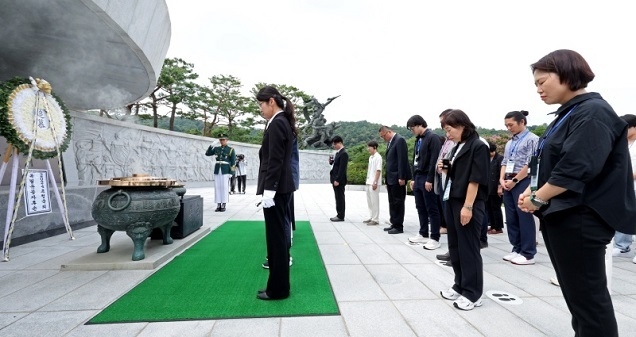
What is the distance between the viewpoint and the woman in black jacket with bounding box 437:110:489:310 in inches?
97.9

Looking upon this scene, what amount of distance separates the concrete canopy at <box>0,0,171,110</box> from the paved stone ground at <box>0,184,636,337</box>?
3.33 meters

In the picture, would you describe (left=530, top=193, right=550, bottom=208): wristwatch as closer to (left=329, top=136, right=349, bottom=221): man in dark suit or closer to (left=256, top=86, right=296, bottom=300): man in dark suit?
(left=256, top=86, right=296, bottom=300): man in dark suit

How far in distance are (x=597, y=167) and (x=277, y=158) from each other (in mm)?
1924

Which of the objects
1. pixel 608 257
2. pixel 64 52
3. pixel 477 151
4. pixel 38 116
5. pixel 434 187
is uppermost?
pixel 64 52

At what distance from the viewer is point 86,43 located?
5.46 m

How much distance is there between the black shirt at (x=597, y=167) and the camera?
1.37 metres

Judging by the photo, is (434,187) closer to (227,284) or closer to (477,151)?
(477,151)

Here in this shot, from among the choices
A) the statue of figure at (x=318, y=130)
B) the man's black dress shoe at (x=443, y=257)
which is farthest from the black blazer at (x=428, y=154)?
the statue of figure at (x=318, y=130)

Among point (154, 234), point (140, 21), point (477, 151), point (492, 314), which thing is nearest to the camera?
point (492, 314)

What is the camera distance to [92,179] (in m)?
8.30

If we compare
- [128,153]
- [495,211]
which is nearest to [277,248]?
[495,211]

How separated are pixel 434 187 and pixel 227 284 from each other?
2862 millimetres

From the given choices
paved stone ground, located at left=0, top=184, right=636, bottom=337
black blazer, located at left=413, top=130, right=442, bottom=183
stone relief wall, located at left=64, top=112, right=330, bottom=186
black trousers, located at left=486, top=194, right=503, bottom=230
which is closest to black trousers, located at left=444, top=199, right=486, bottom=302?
paved stone ground, located at left=0, top=184, right=636, bottom=337

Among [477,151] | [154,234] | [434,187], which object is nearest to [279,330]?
[477,151]
